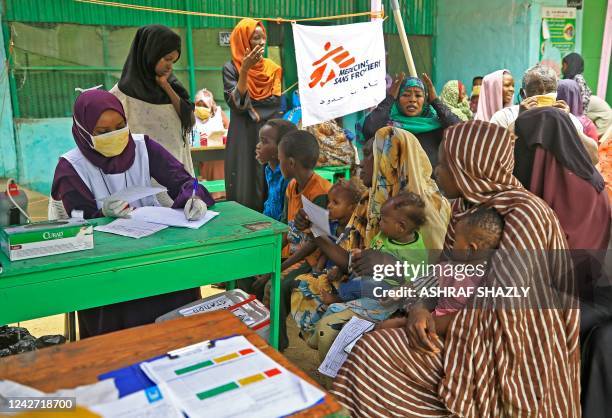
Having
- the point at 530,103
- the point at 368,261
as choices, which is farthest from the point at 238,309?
the point at 530,103

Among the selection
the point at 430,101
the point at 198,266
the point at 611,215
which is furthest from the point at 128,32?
the point at 611,215

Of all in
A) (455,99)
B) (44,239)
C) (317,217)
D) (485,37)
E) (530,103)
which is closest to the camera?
(44,239)

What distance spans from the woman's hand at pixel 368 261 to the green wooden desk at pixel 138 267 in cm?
36

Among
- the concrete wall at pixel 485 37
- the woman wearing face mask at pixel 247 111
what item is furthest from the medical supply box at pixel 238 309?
the concrete wall at pixel 485 37

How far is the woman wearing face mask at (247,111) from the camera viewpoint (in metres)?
4.30

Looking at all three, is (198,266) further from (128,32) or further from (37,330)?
(128,32)

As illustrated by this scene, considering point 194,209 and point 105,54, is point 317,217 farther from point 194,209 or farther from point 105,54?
point 105,54

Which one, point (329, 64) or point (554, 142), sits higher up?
point (329, 64)

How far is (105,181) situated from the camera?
2549 mm

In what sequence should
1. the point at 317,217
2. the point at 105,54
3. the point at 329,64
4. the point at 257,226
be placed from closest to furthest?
1. the point at 257,226
2. the point at 317,217
3. the point at 329,64
4. the point at 105,54

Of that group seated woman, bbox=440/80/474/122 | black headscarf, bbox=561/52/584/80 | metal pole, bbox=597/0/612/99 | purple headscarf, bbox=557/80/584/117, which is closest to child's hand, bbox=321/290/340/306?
purple headscarf, bbox=557/80/584/117

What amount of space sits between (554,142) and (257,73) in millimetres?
2790

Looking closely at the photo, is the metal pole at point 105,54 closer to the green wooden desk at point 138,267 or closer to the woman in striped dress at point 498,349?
the green wooden desk at point 138,267

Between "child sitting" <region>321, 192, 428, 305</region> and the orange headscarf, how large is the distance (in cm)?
252
